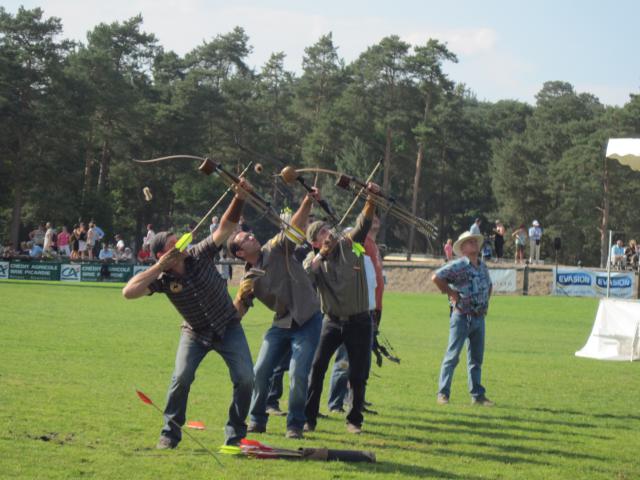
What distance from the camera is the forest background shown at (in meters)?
65.9

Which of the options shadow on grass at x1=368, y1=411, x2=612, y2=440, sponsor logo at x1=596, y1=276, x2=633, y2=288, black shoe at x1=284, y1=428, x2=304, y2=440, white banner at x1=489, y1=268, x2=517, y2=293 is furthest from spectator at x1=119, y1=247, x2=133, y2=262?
black shoe at x1=284, y1=428, x2=304, y2=440

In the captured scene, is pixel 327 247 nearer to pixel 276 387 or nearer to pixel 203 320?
pixel 203 320

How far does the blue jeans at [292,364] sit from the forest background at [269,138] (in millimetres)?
54142

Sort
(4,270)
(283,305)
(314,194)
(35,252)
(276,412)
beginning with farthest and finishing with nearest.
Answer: (35,252)
(4,270)
(276,412)
(314,194)
(283,305)

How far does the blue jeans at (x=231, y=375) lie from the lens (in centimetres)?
863

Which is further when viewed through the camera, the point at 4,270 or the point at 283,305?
the point at 4,270

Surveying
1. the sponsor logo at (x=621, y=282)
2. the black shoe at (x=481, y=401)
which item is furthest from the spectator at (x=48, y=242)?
the black shoe at (x=481, y=401)

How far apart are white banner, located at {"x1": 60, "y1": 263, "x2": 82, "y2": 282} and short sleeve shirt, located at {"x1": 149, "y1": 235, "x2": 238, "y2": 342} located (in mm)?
32635

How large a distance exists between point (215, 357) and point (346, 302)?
7.07 m

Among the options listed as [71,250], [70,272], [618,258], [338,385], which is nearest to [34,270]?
[70,272]

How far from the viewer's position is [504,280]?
140 ft

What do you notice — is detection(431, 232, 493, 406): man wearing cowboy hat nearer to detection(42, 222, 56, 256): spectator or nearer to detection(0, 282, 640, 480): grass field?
detection(0, 282, 640, 480): grass field

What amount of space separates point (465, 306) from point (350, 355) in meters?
2.76

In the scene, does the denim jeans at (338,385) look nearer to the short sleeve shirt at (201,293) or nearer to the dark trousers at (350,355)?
the dark trousers at (350,355)
